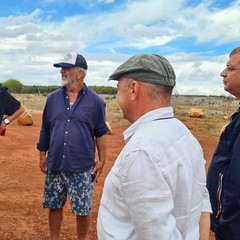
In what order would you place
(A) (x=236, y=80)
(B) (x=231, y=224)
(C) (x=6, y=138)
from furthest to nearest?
1. (C) (x=6, y=138)
2. (A) (x=236, y=80)
3. (B) (x=231, y=224)

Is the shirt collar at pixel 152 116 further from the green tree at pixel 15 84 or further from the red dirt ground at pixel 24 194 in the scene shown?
the green tree at pixel 15 84

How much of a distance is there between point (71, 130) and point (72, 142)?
0.12 meters

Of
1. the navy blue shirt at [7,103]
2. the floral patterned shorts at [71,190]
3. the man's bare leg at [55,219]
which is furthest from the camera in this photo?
the navy blue shirt at [7,103]

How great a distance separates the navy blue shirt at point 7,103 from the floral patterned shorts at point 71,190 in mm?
919

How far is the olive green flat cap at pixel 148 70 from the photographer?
1.54 metres

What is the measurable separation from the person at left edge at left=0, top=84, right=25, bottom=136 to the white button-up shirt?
2.61 metres

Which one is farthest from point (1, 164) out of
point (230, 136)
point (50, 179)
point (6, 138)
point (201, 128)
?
point (201, 128)

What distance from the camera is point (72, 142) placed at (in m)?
3.56

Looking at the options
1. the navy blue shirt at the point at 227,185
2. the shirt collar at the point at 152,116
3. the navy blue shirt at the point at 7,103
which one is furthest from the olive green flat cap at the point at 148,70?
the navy blue shirt at the point at 7,103

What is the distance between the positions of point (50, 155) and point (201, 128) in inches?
544

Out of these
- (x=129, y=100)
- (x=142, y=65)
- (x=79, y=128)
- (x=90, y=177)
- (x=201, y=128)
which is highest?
(x=142, y=65)

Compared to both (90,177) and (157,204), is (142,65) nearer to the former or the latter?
(157,204)

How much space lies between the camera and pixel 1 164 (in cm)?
812

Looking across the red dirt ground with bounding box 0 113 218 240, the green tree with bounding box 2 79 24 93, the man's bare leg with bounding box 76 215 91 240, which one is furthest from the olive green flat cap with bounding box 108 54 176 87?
the green tree with bounding box 2 79 24 93
